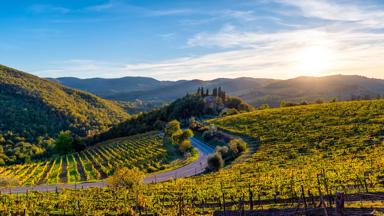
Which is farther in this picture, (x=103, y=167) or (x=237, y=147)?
(x=103, y=167)

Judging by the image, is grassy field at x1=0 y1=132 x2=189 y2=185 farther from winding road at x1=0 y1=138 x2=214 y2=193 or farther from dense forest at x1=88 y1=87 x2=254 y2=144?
dense forest at x1=88 y1=87 x2=254 y2=144

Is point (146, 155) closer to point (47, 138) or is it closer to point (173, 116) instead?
point (173, 116)

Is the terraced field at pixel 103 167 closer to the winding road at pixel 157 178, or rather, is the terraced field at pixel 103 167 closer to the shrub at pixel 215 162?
the winding road at pixel 157 178

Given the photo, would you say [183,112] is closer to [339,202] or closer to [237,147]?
[237,147]

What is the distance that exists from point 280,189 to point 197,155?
53.5 meters

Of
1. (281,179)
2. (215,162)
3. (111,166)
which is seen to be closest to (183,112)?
(111,166)

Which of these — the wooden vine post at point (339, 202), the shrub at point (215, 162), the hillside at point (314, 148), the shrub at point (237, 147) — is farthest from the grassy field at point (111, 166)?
the wooden vine post at point (339, 202)

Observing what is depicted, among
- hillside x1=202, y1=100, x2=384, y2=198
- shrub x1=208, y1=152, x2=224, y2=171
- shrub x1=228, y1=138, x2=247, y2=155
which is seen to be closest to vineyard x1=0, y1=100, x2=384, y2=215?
hillside x1=202, y1=100, x2=384, y2=198

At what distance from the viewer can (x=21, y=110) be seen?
188875 mm

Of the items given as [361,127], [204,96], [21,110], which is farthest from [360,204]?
[21,110]

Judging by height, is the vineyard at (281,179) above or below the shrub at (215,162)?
above

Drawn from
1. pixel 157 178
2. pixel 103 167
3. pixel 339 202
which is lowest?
pixel 103 167

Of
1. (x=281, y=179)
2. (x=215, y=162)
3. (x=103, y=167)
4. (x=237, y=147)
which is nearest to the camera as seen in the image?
(x=281, y=179)

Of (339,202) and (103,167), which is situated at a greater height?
(339,202)
